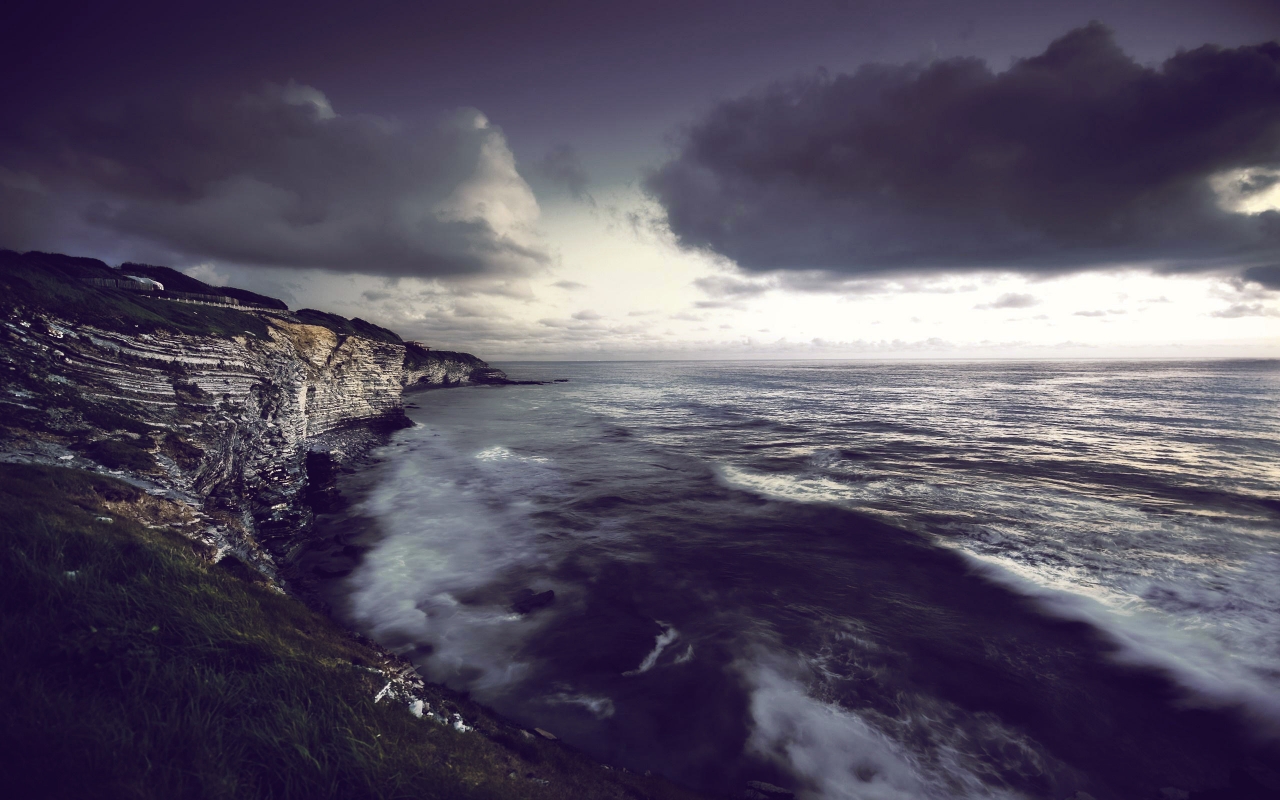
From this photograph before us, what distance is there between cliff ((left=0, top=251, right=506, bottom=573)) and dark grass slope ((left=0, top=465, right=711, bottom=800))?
4.22 m

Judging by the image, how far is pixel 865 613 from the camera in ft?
37.0

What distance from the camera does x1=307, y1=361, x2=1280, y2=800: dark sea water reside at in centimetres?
773

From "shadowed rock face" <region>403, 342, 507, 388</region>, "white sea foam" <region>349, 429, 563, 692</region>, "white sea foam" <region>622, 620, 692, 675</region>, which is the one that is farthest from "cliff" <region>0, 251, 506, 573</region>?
"shadowed rock face" <region>403, 342, 507, 388</region>

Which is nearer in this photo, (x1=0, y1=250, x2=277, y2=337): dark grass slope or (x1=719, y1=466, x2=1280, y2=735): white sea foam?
(x1=719, y1=466, x2=1280, y2=735): white sea foam

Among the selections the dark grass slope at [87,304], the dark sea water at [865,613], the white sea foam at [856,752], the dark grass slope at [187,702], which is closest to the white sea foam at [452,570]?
the dark sea water at [865,613]

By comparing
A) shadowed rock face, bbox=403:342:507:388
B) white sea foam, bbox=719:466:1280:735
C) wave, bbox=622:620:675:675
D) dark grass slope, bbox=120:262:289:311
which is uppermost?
dark grass slope, bbox=120:262:289:311

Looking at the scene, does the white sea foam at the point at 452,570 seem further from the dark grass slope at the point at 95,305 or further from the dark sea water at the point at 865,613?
the dark grass slope at the point at 95,305

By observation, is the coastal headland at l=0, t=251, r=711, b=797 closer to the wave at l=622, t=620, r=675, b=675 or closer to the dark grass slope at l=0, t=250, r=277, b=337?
the dark grass slope at l=0, t=250, r=277, b=337

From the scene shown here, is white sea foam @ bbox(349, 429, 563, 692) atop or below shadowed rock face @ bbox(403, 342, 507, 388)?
below

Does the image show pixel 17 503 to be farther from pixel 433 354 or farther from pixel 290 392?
pixel 433 354

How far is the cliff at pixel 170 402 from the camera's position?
11094 mm

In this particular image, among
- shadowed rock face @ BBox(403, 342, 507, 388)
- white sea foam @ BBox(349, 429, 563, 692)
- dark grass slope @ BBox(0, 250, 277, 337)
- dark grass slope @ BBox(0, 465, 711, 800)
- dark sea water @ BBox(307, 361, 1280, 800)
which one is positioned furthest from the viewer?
shadowed rock face @ BBox(403, 342, 507, 388)

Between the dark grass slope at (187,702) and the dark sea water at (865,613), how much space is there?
299 centimetres

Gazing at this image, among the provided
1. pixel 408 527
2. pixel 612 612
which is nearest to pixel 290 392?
pixel 408 527
